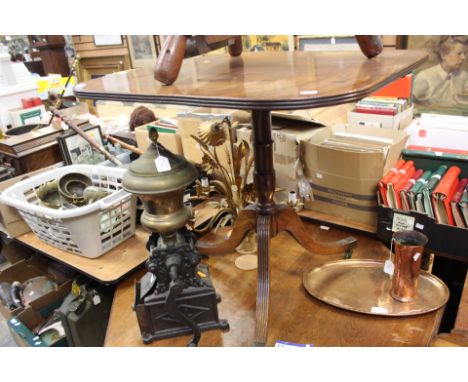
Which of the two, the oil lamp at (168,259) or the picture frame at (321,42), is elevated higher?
the picture frame at (321,42)

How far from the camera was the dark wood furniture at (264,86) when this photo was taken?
2.27 ft

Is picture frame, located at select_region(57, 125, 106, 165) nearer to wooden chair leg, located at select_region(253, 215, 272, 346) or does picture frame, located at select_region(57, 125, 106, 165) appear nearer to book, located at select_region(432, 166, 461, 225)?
wooden chair leg, located at select_region(253, 215, 272, 346)

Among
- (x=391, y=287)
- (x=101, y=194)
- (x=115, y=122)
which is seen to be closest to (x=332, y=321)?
(x=391, y=287)

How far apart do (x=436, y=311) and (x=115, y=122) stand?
202 centimetres

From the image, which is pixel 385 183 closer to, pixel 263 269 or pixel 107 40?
pixel 263 269

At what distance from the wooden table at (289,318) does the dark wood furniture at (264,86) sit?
0.25 feet

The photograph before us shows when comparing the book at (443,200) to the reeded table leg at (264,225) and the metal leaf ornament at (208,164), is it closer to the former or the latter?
the reeded table leg at (264,225)

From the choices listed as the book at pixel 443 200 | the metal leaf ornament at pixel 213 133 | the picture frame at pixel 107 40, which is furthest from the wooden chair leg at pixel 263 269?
the picture frame at pixel 107 40

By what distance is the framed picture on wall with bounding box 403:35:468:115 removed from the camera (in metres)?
2.01

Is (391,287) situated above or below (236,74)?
below

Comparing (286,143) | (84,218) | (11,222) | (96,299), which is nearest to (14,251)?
(11,222)

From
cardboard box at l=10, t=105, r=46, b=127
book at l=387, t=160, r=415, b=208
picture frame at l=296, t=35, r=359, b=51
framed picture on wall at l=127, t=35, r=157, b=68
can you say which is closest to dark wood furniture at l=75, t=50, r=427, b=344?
book at l=387, t=160, r=415, b=208

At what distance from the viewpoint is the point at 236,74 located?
0.96 m

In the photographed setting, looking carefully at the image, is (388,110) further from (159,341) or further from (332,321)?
(159,341)
